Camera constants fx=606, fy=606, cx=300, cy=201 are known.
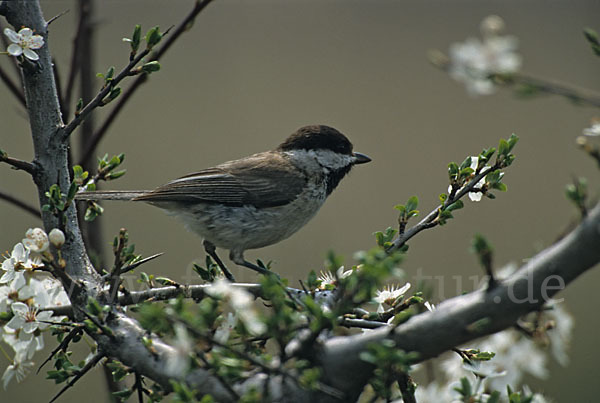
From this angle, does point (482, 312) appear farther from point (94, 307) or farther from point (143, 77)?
point (143, 77)

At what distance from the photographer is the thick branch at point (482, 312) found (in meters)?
1.21

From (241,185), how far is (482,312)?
249 centimetres

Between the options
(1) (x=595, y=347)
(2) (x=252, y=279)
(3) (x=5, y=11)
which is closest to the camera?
(3) (x=5, y=11)

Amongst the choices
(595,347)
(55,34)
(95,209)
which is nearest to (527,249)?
(595,347)

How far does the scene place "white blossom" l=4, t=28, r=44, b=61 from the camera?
73.6 inches

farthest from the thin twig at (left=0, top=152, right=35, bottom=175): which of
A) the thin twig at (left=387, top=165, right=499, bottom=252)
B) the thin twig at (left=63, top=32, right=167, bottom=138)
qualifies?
the thin twig at (left=387, top=165, right=499, bottom=252)

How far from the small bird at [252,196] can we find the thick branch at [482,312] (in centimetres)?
183

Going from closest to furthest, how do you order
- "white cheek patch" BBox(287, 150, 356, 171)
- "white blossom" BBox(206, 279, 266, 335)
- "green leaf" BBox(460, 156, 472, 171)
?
"white blossom" BBox(206, 279, 266, 335) < "green leaf" BBox(460, 156, 472, 171) < "white cheek patch" BBox(287, 150, 356, 171)

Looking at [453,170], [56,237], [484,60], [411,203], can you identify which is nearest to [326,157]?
[411,203]

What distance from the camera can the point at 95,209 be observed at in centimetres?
232

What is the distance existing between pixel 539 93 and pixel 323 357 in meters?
0.75

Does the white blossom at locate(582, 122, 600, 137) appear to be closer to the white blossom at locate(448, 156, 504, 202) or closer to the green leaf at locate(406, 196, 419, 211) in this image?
the white blossom at locate(448, 156, 504, 202)

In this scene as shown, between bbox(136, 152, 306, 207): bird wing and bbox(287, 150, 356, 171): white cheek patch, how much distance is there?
143 mm

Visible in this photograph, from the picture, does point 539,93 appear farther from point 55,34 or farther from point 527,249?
point 55,34
